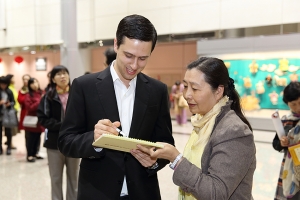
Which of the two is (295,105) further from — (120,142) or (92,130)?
(120,142)

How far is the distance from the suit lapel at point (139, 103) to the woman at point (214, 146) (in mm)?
232

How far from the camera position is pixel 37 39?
13797 millimetres

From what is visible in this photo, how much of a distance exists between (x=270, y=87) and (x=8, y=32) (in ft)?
39.9

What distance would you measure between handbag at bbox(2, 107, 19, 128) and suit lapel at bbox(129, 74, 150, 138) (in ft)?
19.4

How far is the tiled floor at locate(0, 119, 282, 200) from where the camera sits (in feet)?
14.6

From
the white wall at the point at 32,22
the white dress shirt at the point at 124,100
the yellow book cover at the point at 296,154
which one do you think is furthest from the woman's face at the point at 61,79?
the white wall at the point at 32,22

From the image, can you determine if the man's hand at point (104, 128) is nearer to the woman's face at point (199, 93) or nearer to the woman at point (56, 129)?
the woman's face at point (199, 93)

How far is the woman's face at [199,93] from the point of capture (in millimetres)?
1543

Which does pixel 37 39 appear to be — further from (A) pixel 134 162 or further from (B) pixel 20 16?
(A) pixel 134 162

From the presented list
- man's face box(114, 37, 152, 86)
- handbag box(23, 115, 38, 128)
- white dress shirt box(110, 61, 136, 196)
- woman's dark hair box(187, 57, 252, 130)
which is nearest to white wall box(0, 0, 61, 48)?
handbag box(23, 115, 38, 128)

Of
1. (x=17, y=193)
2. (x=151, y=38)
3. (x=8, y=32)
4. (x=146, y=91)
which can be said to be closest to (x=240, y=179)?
(x=146, y=91)

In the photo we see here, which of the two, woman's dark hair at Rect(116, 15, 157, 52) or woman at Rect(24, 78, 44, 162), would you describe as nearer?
woman's dark hair at Rect(116, 15, 157, 52)

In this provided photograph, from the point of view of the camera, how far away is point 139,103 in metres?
1.76

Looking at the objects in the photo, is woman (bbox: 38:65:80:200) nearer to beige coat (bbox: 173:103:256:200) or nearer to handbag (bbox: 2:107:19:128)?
beige coat (bbox: 173:103:256:200)
